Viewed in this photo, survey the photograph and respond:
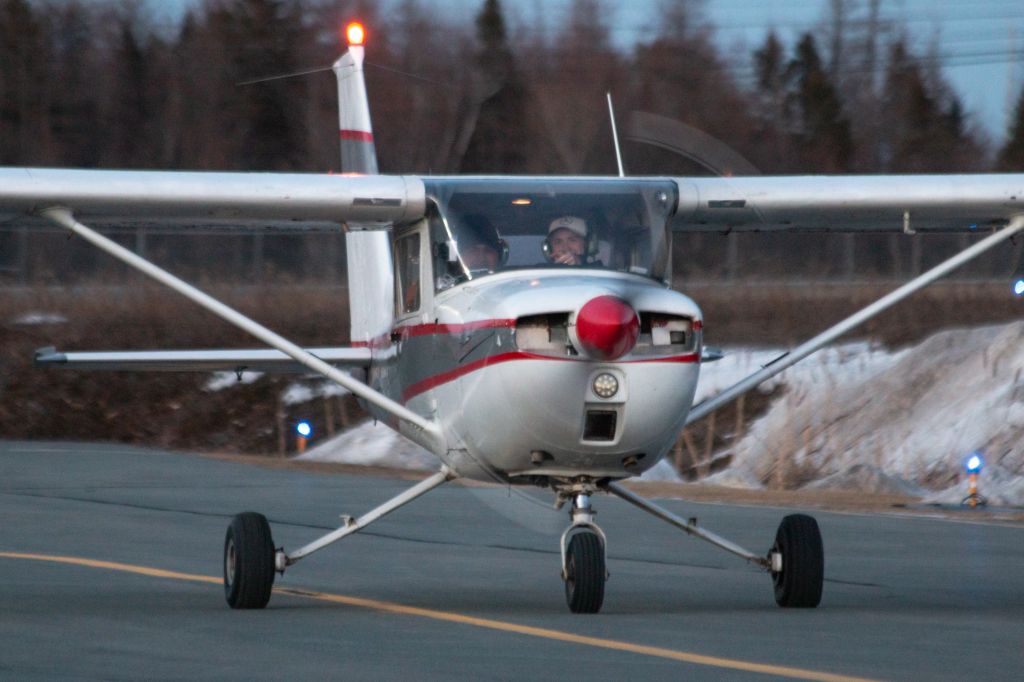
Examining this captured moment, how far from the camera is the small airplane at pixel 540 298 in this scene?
8.60 metres

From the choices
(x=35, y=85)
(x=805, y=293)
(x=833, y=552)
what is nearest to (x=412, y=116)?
(x=35, y=85)

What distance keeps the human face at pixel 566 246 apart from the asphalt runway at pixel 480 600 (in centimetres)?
148

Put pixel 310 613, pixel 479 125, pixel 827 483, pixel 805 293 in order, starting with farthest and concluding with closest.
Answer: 1. pixel 479 125
2. pixel 805 293
3. pixel 827 483
4. pixel 310 613

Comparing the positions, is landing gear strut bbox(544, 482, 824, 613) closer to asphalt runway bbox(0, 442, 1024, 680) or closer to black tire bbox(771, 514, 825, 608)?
black tire bbox(771, 514, 825, 608)

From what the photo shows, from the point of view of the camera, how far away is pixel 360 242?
45.1ft

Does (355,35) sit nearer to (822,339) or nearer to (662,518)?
(822,339)

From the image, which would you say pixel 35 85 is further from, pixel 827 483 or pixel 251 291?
pixel 827 483

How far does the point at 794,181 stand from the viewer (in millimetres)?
10930

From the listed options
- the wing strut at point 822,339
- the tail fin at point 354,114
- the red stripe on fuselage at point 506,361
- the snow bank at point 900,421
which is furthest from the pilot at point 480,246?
the snow bank at point 900,421

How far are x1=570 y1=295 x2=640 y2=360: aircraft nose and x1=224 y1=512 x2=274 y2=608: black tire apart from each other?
2.44 m

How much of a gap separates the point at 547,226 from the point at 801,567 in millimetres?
2427

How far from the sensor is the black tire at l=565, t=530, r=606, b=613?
8.88 m

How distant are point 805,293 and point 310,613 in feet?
77.0

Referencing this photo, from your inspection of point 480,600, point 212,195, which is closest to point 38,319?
point 212,195
